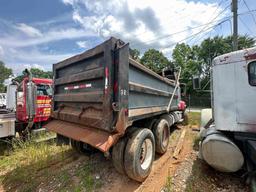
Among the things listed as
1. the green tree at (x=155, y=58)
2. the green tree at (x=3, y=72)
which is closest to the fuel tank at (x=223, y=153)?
the green tree at (x=155, y=58)

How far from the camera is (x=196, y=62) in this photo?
30.5m

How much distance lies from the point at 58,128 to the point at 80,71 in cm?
132

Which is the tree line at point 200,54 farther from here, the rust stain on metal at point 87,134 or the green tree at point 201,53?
the rust stain on metal at point 87,134

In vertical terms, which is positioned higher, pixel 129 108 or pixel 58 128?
pixel 129 108

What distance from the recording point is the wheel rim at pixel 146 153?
339cm

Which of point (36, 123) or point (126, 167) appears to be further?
point (36, 123)

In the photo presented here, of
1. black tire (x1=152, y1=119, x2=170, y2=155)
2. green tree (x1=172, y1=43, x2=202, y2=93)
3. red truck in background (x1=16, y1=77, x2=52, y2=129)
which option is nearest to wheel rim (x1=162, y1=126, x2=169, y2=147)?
black tire (x1=152, y1=119, x2=170, y2=155)

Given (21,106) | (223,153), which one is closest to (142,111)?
(223,153)

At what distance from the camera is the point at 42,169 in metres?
4.01

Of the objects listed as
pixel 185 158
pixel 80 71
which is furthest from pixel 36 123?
pixel 185 158

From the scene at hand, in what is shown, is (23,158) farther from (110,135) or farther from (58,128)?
(110,135)

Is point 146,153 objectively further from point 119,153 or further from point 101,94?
point 101,94

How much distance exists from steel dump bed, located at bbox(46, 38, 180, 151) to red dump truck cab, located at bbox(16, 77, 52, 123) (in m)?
2.35

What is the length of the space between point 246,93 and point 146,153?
2.16 meters
